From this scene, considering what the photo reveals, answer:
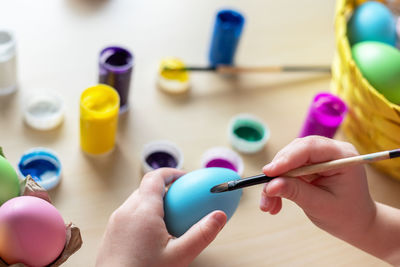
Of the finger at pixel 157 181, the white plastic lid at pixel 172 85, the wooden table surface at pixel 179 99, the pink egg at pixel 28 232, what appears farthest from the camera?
the white plastic lid at pixel 172 85

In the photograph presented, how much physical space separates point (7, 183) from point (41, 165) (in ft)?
0.58

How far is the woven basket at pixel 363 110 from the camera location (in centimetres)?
90

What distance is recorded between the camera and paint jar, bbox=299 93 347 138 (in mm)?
974

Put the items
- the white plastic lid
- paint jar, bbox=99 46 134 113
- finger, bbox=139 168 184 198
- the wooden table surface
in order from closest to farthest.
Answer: finger, bbox=139 168 184 198 → the wooden table surface → paint jar, bbox=99 46 134 113 → the white plastic lid

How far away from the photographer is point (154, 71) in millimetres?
1119

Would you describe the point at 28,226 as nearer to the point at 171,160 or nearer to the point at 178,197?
the point at 178,197

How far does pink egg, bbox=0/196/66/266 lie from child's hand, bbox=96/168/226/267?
2.9 inches

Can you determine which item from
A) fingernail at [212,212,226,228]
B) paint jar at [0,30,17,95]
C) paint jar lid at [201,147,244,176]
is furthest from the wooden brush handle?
paint jar at [0,30,17,95]

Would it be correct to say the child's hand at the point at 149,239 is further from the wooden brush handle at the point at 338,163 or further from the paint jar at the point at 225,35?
the paint jar at the point at 225,35

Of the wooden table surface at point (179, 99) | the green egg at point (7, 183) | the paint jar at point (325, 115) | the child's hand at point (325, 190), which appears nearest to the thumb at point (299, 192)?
the child's hand at point (325, 190)

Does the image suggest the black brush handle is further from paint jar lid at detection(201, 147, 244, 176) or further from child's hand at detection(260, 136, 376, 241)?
paint jar lid at detection(201, 147, 244, 176)

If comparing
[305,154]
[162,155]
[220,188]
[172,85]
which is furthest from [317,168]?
[172,85]

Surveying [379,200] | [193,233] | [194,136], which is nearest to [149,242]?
[193,233]

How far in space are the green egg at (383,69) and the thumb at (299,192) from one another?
0.93 feet
